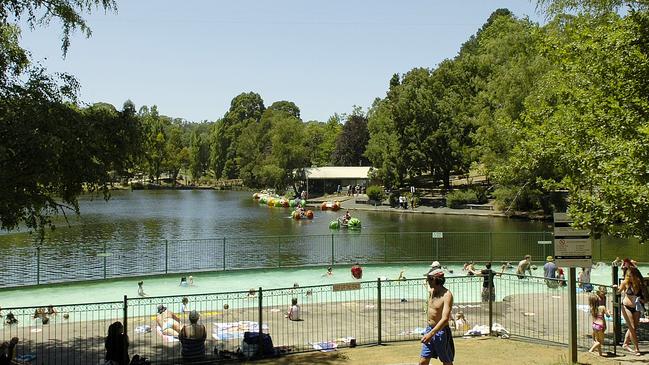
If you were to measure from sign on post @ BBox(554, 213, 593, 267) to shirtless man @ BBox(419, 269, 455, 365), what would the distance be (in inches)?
112

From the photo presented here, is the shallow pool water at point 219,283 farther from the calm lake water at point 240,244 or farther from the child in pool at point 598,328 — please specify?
the child in pool at point 598,328

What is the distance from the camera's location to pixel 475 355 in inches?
496

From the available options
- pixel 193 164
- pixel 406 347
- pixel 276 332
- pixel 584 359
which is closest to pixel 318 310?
pixel 276 332

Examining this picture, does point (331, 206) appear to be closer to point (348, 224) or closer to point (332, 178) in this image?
point (332, 178)

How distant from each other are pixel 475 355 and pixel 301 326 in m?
5.43

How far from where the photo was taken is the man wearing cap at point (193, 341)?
13.0 m

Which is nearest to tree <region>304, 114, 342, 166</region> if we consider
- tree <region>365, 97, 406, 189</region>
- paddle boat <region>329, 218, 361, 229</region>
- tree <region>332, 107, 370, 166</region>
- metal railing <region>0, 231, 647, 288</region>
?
tree <region>332, 107, 370, 166</region>

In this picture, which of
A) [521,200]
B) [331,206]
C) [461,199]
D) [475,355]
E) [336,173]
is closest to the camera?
[475,355]

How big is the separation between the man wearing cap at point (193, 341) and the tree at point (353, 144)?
355 feet

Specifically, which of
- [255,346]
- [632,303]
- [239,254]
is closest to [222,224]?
[239,254]

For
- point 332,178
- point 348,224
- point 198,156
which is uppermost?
point 198,156

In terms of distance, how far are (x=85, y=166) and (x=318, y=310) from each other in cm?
890

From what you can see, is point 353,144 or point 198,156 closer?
point 353,144

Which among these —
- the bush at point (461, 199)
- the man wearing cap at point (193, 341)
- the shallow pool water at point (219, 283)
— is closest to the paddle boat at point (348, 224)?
the bush at point (461, 199)
